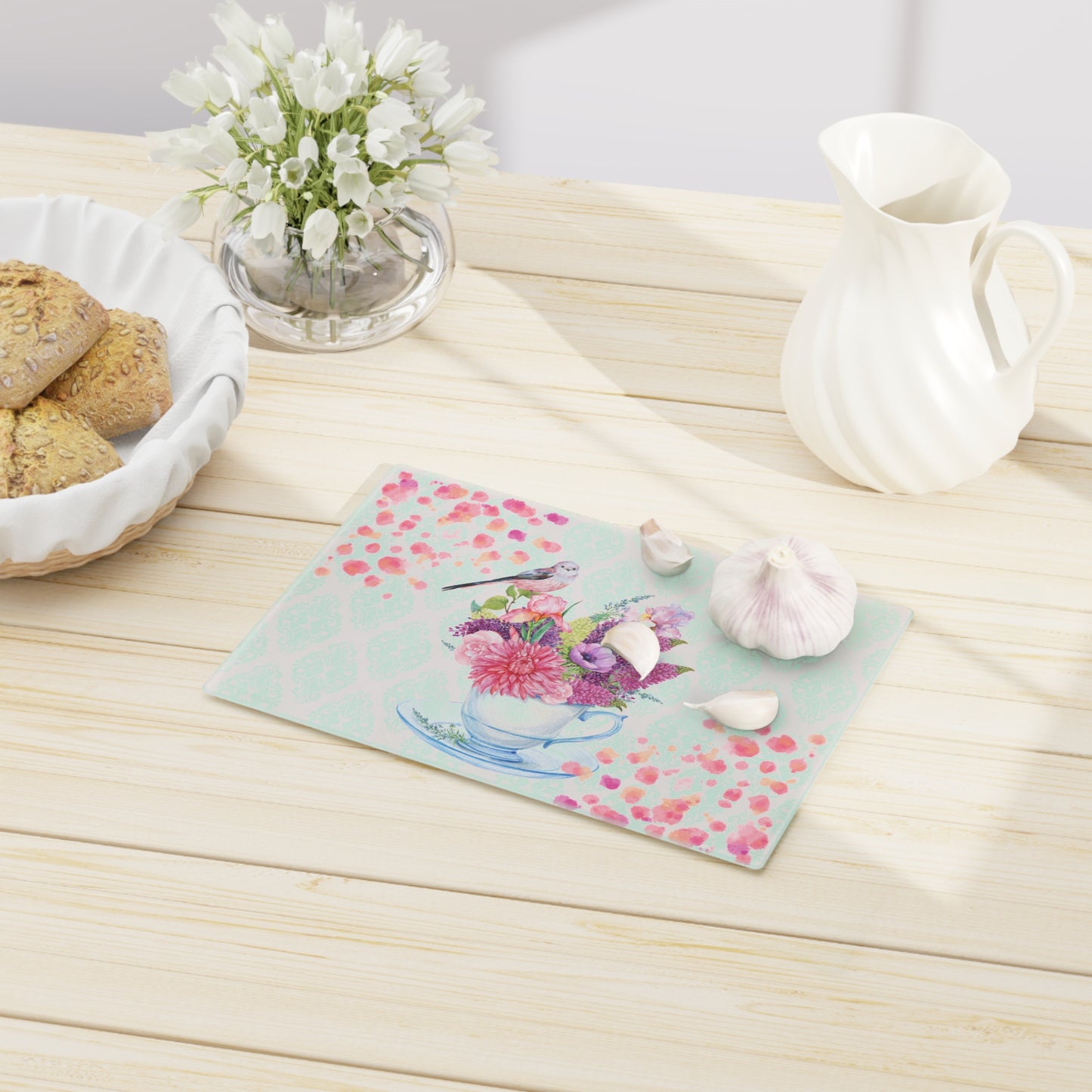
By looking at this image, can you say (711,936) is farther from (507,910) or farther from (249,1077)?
(249,1077)

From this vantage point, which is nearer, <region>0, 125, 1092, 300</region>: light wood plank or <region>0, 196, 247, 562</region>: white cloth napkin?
<region>0, 196, 247, 562</region>: white cloth napkin

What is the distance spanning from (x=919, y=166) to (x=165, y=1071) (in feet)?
2.27

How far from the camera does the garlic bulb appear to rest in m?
0.74

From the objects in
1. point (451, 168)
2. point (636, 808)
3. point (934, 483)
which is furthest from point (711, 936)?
point (451, 168)

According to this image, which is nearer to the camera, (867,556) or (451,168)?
(867,556)

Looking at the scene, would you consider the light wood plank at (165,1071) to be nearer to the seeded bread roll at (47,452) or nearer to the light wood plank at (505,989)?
the light wood plank at (505,989)

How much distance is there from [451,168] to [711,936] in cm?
58

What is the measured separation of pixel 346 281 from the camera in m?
0.98

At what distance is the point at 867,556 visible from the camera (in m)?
0.83

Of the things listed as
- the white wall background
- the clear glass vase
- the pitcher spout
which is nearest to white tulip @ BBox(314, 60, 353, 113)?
the clear glass vase

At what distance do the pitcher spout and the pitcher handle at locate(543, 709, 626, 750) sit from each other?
0.36 metres

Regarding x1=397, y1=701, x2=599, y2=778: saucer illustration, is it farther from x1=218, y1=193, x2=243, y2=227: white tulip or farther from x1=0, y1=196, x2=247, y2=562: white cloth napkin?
x1=218, y1=193, x2=243, y2=227: white tulip

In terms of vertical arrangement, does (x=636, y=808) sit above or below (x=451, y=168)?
below

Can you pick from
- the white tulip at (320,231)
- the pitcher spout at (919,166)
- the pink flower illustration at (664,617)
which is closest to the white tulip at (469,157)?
the white tulip at (320,231)
